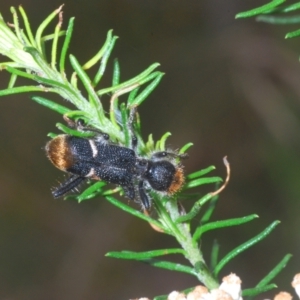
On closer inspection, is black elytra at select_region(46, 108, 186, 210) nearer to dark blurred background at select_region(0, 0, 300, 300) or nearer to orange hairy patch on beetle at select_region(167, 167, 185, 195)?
orange hairy patch on beetle at select_region(167, 167, 185, 195)

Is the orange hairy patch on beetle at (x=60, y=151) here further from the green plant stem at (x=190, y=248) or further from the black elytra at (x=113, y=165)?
the green plant stem at (x=190, y=248)

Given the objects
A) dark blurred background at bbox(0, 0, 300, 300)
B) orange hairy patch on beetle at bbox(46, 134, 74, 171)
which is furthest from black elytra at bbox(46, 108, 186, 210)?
dark blurred background at bbox(0, 0, 300, 300)

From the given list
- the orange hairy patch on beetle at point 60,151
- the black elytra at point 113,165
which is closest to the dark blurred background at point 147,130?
the black elytra at point 113,165

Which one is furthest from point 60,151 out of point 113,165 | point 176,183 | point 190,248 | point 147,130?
point 147,130

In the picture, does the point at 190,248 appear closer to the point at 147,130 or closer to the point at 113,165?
the point at 113,165

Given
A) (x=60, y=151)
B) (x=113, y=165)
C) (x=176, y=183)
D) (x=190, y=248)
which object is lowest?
(x=190, y=248)

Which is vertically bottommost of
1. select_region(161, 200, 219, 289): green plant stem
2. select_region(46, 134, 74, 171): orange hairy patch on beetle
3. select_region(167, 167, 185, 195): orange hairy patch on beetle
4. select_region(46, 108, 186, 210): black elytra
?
select_region(161, 200, 219, 289): green plant stem

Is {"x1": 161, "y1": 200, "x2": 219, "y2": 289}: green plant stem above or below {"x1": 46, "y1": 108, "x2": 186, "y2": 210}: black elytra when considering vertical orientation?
below

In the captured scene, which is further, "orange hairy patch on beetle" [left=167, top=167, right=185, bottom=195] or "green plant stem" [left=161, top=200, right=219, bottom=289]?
"orange hairy patch on beetle" [left=167, top=167, right=185, bottom=195]
